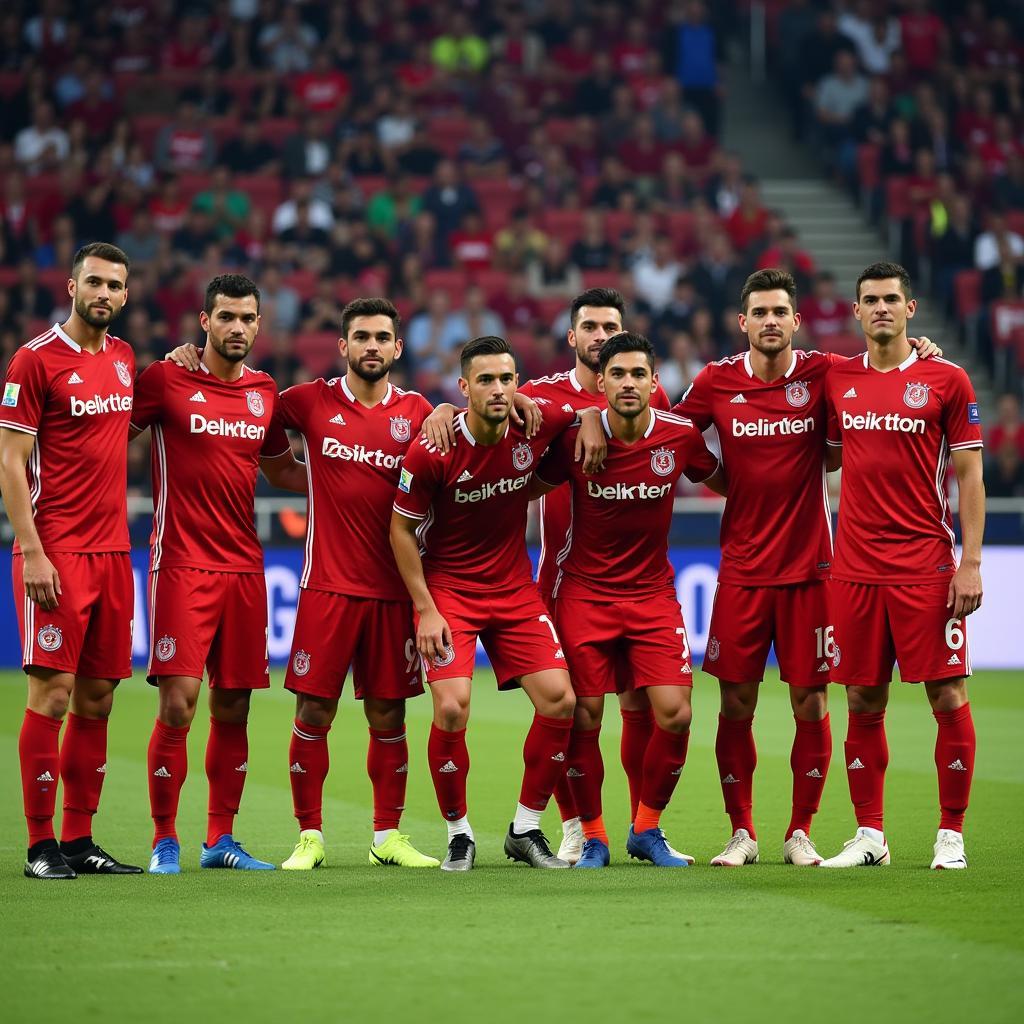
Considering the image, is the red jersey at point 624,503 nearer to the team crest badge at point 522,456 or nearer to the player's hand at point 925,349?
the team crest badge at point 522,456

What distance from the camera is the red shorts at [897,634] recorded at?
23.2 ft

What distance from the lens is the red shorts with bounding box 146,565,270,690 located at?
702 cm

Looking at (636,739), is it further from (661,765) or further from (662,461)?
(662,461)

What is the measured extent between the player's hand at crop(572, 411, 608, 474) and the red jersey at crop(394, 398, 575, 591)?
0.15 m

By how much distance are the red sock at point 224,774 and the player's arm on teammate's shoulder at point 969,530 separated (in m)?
3.07

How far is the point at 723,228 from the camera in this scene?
2123 cm

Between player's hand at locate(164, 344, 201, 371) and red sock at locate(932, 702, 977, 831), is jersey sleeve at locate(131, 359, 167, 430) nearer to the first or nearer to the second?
player's hand at locate(164, 344, 201, 371)

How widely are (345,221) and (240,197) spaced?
1.39 metres

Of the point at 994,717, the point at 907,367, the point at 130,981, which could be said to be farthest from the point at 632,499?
the point at 994,717

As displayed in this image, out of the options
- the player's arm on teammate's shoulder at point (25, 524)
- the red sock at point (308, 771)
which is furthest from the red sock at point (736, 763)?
the player's arm on teammate's shoulder at point (25, 524)

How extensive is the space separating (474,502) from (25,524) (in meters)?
1.84

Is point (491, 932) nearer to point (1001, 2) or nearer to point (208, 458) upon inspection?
point (208, 458)

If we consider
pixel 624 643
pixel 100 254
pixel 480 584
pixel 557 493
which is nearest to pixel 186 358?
pixel 100 254

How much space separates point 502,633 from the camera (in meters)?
7.19
